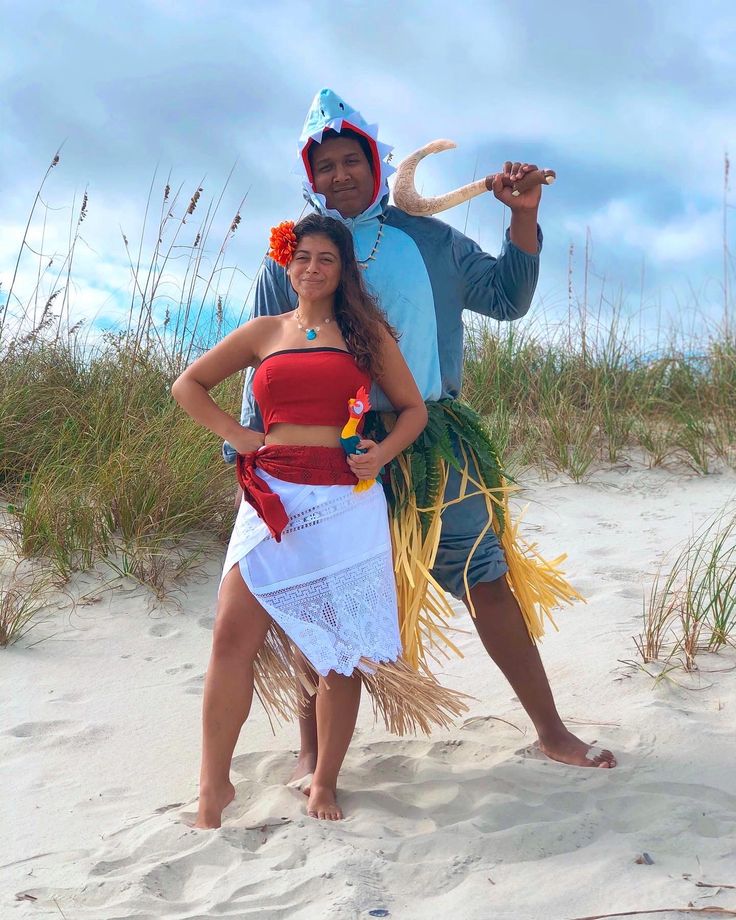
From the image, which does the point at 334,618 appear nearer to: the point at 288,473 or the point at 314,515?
the point at 314,515

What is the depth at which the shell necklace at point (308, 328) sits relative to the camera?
2611 mm

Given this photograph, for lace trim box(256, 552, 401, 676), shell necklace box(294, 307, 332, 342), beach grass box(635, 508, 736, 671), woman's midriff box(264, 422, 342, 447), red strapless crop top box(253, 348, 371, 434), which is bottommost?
A: beach grass box(635, 508, 736, 671)

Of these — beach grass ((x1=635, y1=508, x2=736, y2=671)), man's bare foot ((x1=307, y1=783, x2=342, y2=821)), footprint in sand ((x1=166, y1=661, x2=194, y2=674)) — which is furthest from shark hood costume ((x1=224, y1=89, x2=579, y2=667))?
footprint in sand ((x1=166, y1=661, x2=194, y2=674))

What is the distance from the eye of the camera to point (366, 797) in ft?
9.28

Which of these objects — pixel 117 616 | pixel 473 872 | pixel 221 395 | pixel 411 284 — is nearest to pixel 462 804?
pixel 473 872

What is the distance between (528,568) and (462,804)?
29.1 inches

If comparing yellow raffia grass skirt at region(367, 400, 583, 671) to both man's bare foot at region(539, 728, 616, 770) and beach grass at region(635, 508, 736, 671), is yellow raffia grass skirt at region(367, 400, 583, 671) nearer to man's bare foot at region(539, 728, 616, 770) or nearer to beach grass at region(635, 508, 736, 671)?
man's bare foot at region(539, 728, 616, 770)

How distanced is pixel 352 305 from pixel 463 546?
0.81m

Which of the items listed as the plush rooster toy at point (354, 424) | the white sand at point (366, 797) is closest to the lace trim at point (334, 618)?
the plush rooster toy at point (354, 424)

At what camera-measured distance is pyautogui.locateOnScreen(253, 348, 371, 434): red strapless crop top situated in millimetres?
2541

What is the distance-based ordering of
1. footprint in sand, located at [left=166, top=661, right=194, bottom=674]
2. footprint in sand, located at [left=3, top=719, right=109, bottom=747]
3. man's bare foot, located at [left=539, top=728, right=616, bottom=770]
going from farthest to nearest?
1. footprint in sand, located at [left=166, top=661, right=194, bottom=674]
2. footprint in sand, located at [left=3, top=719, right=109, bottom=747]
3. man's bare foot, located at [left=539, top=728, right=616, bottom=770]

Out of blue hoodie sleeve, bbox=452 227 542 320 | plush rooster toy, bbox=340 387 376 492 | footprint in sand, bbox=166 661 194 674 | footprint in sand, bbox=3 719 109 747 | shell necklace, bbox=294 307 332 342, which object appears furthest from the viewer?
footprint in sand, bbox=166 661 194 674

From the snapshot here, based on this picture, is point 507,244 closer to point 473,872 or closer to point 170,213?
point 473,872

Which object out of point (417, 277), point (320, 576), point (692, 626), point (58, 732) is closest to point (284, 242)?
point (417, 277)
